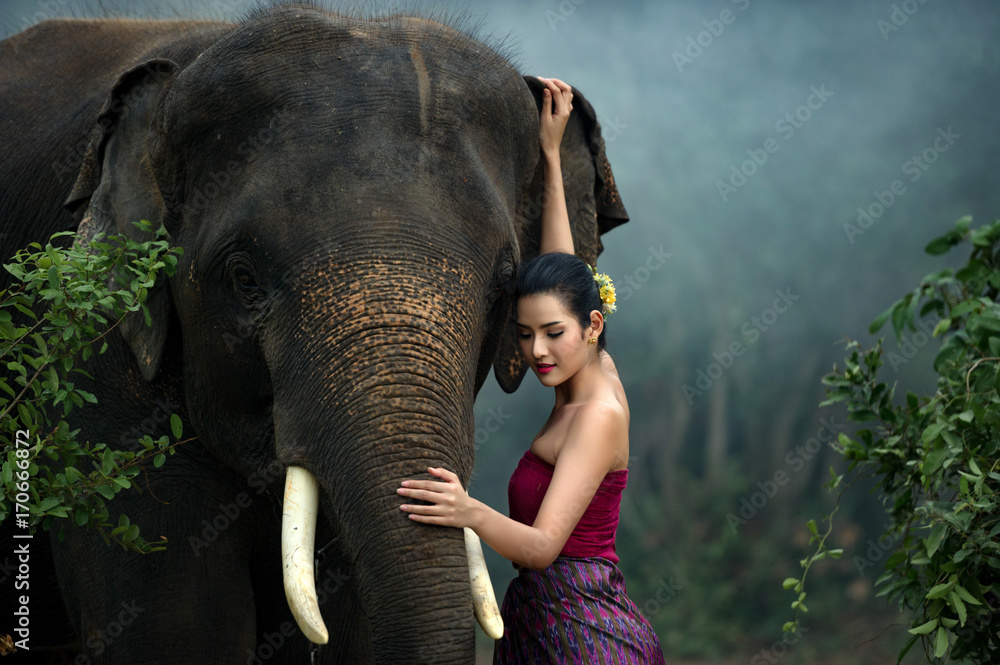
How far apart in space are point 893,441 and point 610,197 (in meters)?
1.23

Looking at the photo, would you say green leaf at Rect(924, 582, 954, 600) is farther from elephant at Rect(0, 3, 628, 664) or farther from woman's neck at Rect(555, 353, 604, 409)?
elephant at Rect(0, 3, 628, 664)

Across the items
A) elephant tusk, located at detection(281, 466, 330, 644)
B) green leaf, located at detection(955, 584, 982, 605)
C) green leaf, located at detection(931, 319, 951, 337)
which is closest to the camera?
elephant tusk, located at detection(281, 466, 330, 644)

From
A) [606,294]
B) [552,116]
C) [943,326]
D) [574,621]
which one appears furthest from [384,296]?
[943,326]

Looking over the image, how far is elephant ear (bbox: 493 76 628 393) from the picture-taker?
3.15 meters

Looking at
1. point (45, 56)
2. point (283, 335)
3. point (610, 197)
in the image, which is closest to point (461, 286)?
point (283, 335)

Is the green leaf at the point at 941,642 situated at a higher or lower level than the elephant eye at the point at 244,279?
lower

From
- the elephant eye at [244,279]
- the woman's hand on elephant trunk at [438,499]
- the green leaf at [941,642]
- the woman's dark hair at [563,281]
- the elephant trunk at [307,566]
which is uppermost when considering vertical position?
the elephant eye at [244,279]

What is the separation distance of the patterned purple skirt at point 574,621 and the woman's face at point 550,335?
486mm

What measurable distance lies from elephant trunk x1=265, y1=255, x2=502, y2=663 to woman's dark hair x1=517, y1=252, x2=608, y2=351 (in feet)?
0.98

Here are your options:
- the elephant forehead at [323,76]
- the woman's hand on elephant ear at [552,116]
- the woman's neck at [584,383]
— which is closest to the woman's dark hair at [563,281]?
the woman's neck at [584,383]

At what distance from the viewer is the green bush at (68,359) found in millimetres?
2500

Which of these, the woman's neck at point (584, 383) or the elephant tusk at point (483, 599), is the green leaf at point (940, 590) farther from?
the elephant tusk at point (483, 599)

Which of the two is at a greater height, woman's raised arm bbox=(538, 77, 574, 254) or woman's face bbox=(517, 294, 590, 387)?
Answer: woman's raised arm bbox=(538, 77, 574, 254)

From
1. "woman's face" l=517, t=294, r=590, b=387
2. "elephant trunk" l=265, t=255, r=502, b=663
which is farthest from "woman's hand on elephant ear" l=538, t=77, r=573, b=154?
"elephant trunk" l=265, t=255, r=502, b=663
